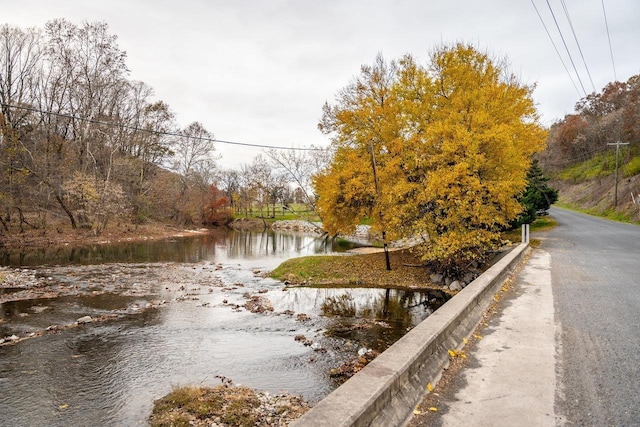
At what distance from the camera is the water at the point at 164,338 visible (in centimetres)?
706

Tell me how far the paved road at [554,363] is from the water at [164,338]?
3.24 metres

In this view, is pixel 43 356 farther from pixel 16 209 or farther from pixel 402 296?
pixel 16 209

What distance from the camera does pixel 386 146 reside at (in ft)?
69.3

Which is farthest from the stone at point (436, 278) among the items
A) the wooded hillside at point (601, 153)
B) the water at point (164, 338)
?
the wooded hillside at point (601, 153)

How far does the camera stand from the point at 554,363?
16.9 feet

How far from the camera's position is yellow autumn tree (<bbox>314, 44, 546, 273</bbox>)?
54.5ft

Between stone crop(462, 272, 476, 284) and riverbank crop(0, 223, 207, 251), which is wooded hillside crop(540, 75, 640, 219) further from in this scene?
riverbank crop(0, 223, 207, 251)

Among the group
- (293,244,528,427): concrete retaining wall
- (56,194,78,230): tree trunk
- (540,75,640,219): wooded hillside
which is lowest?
(293,244,528,427): concrete retaining wall

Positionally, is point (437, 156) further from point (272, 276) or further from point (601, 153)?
point (601, 153)

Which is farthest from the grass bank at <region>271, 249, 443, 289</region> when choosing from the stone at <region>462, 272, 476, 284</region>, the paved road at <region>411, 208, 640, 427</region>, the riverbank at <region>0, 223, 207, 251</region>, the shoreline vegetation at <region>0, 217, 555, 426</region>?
the riverbank at <region>0, 223, 207, 251</region>

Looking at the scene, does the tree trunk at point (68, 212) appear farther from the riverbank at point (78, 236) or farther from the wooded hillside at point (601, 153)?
the wooded hillside at point (601, 153)

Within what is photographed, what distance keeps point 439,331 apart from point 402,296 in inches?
442

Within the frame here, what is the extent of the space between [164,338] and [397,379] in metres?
8.05

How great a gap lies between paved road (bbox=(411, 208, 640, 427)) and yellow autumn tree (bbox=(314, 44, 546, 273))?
6.59m
